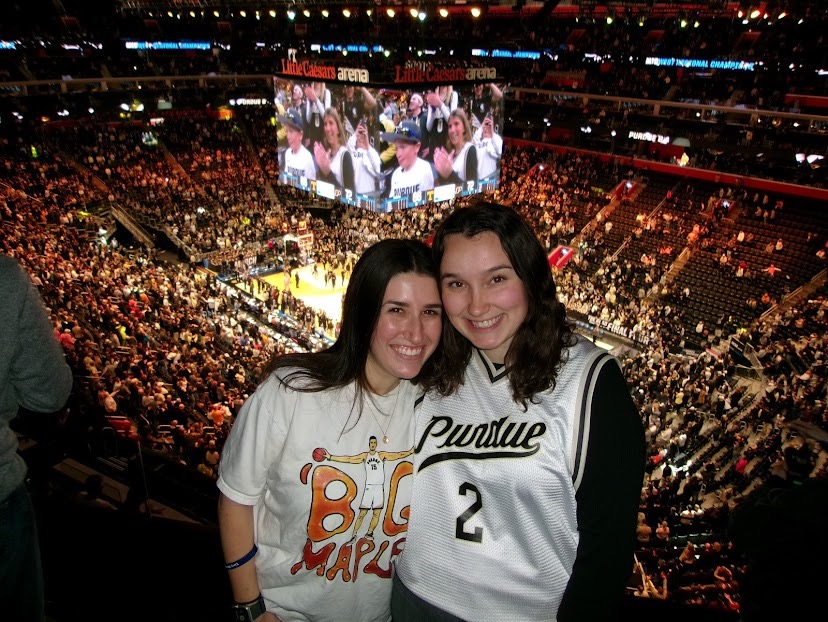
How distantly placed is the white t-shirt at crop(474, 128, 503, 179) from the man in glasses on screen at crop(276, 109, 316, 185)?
7.70m

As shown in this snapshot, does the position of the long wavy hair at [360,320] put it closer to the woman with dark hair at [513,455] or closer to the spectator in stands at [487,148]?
the woman with dark hair at [513,455]

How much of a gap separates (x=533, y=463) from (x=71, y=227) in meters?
25.8

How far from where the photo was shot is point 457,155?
2520cm

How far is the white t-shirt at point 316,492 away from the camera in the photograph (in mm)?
2234

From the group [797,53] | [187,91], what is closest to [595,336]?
[797,53]

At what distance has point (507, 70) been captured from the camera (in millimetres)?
42406

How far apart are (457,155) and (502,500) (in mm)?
24378

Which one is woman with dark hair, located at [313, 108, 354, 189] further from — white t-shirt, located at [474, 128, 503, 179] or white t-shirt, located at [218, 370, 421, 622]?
white t-shirt, located at [218, 370, 421, 622]

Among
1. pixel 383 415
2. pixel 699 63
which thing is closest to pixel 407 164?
pixel 383 415

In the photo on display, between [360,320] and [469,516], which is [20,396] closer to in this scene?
[360,320]

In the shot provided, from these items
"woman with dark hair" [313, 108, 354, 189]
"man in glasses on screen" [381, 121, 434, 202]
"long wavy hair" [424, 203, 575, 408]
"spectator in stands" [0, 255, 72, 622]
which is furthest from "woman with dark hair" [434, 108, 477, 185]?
"spectator in stands" [0, 255, 72, 622]

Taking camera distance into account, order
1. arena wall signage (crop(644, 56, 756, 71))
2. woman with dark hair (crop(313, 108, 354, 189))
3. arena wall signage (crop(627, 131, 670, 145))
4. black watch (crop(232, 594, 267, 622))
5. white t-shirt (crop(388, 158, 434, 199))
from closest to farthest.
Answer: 1. black watch (crop(232, 594, 267, 622))
2. white t-shirt (crop(388, 158, 434, 199))
3. woman with dark hair (crop(313, 108, 354, 189))
4. arena wall signage (crop(627, 131, 670, 145))
5. arena wall signage (crop(644, 56, 756, 71))

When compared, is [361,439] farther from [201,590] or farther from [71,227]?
[71,227]

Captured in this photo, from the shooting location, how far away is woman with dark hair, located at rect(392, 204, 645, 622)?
201 centimetres
